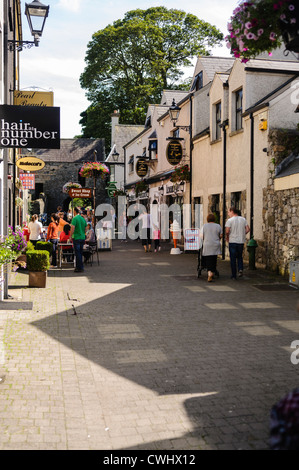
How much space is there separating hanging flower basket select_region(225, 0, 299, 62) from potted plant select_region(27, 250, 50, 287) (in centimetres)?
751

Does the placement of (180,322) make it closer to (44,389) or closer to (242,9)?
(44,389)

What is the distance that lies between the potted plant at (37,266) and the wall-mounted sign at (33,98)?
4.54 meters

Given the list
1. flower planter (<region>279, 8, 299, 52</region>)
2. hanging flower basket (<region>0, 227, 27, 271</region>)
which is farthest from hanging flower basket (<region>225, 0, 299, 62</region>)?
hanging flower basket (<region>0, 227, 27, 271</region>)

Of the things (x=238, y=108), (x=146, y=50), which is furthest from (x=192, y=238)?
(x=146, y=50)

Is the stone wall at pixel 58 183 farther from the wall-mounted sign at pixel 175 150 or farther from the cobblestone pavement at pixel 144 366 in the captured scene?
the cobblestone pavement at pixel 144 366

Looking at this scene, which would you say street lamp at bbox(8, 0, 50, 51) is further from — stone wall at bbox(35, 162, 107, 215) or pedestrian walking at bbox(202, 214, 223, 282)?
stone wall at bbox(35, 162, 107, 215)

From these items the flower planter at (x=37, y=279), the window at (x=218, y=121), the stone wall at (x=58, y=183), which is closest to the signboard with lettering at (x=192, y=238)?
the window at (x=218, y=121)

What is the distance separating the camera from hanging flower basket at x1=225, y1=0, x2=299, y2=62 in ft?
11.9

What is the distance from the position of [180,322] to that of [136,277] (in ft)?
16.8

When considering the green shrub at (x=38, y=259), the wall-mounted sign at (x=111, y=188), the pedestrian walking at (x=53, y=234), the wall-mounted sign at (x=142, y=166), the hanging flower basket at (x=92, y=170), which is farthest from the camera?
the wall-mounted sign at (x=111, y=188)

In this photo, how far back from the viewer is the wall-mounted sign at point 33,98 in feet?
43.0

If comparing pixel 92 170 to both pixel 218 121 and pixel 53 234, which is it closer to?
pixel 218 121

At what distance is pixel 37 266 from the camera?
10.9 metres

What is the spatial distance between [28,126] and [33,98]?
5.88 m
